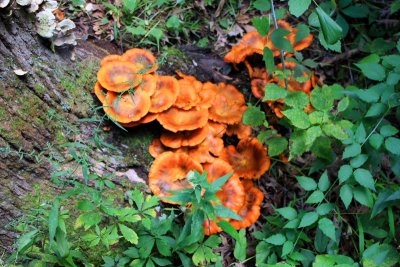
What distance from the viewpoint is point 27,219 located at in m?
3.46

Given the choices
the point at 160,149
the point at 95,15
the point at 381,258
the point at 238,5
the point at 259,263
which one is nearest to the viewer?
the point at 381,258

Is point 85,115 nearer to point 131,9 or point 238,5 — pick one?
point 131,9

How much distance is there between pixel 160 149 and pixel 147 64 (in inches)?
37.9

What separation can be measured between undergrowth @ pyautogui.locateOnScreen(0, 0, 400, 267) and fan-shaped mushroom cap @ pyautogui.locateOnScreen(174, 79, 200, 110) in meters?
0.60

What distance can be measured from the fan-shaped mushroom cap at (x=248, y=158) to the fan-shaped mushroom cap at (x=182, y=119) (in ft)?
1.77

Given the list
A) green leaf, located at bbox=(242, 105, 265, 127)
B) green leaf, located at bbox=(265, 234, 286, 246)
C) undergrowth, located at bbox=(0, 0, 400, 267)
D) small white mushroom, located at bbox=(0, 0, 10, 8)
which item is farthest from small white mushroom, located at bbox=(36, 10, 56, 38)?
green leaf, located at bbox=(265, 234, 286, 246)

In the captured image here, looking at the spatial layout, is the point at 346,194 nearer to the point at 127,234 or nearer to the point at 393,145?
the point at 393,145

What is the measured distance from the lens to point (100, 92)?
4.30 m

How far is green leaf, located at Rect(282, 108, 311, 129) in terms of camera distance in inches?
157

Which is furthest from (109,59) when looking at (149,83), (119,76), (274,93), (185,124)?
(274,93)

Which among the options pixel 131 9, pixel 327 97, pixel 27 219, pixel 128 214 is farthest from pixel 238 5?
pixel 27 219

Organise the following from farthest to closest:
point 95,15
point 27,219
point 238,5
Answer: point 238,5 → point 95,15 → point 27,219

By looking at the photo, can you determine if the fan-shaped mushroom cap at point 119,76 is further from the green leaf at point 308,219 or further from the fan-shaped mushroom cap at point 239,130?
the green leaf at point 308,219

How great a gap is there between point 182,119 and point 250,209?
1232 millimetres
